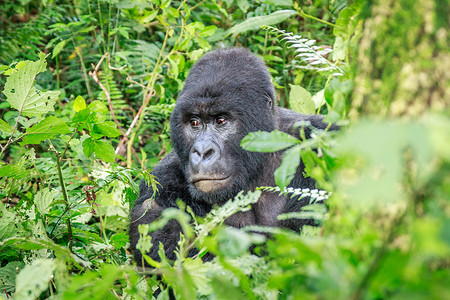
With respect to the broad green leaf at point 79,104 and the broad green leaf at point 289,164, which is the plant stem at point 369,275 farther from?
the broad green leaf at point 79,104

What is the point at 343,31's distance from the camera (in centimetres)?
199

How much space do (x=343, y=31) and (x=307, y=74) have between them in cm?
316

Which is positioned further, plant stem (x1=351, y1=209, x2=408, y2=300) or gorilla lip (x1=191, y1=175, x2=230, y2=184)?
gorilla lip (x1=191, y1=175, x2=230, y2=184)

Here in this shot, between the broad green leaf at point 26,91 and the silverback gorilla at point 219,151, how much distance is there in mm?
925

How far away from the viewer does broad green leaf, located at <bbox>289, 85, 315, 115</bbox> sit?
3.68 m

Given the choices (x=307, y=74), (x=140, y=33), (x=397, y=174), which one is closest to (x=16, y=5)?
(x=140, y=33)

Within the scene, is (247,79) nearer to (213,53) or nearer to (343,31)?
(213,53)

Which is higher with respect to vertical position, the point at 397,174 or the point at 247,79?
the point at 397,174

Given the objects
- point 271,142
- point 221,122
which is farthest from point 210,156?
point 271,142

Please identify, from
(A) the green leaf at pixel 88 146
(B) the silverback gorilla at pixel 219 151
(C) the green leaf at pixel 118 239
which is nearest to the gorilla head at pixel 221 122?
(B) the silverback gorilla at pixel 219 151

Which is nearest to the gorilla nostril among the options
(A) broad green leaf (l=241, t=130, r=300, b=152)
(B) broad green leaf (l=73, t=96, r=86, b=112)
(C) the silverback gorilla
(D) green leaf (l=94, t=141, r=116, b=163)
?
(C) the silverback gorilla

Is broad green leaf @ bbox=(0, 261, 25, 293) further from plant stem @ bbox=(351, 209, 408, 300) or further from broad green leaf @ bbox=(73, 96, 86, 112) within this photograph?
plant stem @ bbox=(351, 209, 408, 300)

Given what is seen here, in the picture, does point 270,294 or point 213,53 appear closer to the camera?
point 270,294

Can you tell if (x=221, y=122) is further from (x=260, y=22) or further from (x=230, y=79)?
(x=260, y=22)
